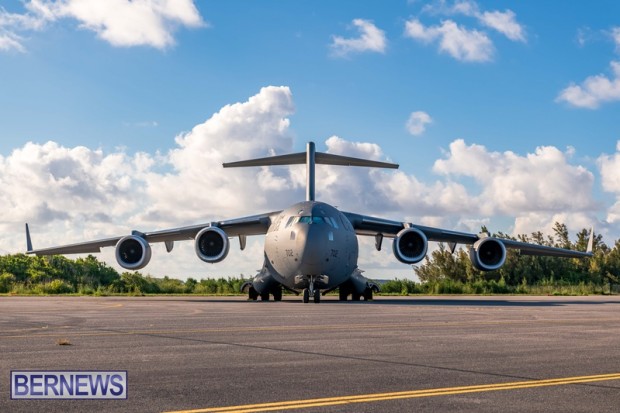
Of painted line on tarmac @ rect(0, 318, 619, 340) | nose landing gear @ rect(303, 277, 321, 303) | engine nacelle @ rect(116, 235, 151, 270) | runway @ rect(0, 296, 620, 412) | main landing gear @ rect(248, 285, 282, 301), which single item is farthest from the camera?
main landing gear @ rect(248, 285, 282, 301)

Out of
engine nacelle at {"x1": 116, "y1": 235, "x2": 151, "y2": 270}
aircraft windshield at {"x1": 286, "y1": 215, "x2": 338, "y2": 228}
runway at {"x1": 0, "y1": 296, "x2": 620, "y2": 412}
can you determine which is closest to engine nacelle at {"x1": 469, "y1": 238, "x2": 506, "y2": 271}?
aircraft windshield at {"x1": 286, "y1": 215, "x2": 338, "y2": 228}

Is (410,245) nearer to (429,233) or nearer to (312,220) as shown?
(429,233)

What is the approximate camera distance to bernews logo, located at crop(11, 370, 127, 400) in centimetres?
694

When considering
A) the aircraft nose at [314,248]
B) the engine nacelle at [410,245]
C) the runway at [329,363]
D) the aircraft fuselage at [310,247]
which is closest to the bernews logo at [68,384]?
the runway at [329,363]

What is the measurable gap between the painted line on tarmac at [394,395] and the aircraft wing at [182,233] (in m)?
24.8

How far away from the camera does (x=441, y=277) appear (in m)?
66.4

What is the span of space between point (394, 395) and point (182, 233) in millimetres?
27549

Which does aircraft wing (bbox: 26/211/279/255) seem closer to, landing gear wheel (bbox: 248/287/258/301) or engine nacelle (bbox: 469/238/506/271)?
landing gear wheel (bbox: 248/287/258/301)

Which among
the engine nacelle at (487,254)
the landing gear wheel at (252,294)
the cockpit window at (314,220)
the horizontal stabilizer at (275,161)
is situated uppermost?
the horizontal stabilizer at (275,161)

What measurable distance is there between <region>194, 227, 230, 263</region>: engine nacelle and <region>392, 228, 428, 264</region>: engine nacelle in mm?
7143

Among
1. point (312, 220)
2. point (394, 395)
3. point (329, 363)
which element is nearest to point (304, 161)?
point (312, 220)

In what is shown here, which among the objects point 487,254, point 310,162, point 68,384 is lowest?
point 68,384

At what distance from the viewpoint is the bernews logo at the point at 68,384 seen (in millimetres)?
6938

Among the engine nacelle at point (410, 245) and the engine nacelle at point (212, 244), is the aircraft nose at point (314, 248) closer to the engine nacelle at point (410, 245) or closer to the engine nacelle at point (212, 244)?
the engine nacelle at point (212, 244)
